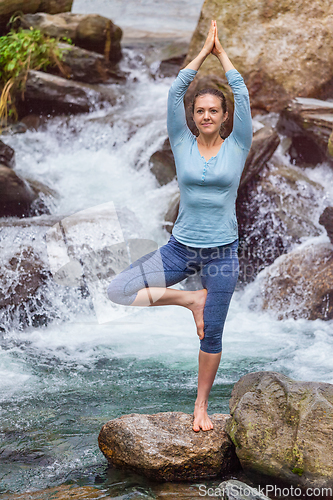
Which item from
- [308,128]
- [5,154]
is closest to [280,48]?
[308,128]

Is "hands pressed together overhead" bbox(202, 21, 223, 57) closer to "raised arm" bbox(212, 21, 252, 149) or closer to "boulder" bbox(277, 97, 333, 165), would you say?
"raised arm" bbox(212, 21, 252, 149)

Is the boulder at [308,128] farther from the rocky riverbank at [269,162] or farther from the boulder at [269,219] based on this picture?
the boulder at [269,219]

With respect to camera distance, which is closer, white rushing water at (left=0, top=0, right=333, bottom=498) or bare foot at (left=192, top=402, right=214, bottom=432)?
bare foot at (left=192, top=402, right=214, bottom=432)

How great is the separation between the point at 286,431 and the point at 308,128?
214 inches

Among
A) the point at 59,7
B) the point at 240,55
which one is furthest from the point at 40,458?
the point at 59,7

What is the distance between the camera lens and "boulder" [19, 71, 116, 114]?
9.30 m

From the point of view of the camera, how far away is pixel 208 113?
2.71m

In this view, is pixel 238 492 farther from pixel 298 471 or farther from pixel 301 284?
pixel 301 284

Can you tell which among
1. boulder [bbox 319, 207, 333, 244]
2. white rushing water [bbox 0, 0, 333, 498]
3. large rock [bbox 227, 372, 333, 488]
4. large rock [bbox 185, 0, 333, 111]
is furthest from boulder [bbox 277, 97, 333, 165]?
large rock [bbox 227, 372, 333, 488]

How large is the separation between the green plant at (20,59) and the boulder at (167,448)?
→ 7.73m

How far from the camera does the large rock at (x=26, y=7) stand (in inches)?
426

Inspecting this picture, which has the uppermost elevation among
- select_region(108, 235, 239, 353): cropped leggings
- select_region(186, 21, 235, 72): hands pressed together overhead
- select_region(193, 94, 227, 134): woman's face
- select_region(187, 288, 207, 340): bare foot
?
select_region(186, 21, 235, 72): hands pressed together overhead

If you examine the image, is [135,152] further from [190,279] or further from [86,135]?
[190,279]

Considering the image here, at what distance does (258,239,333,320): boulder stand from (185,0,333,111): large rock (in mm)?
3259
